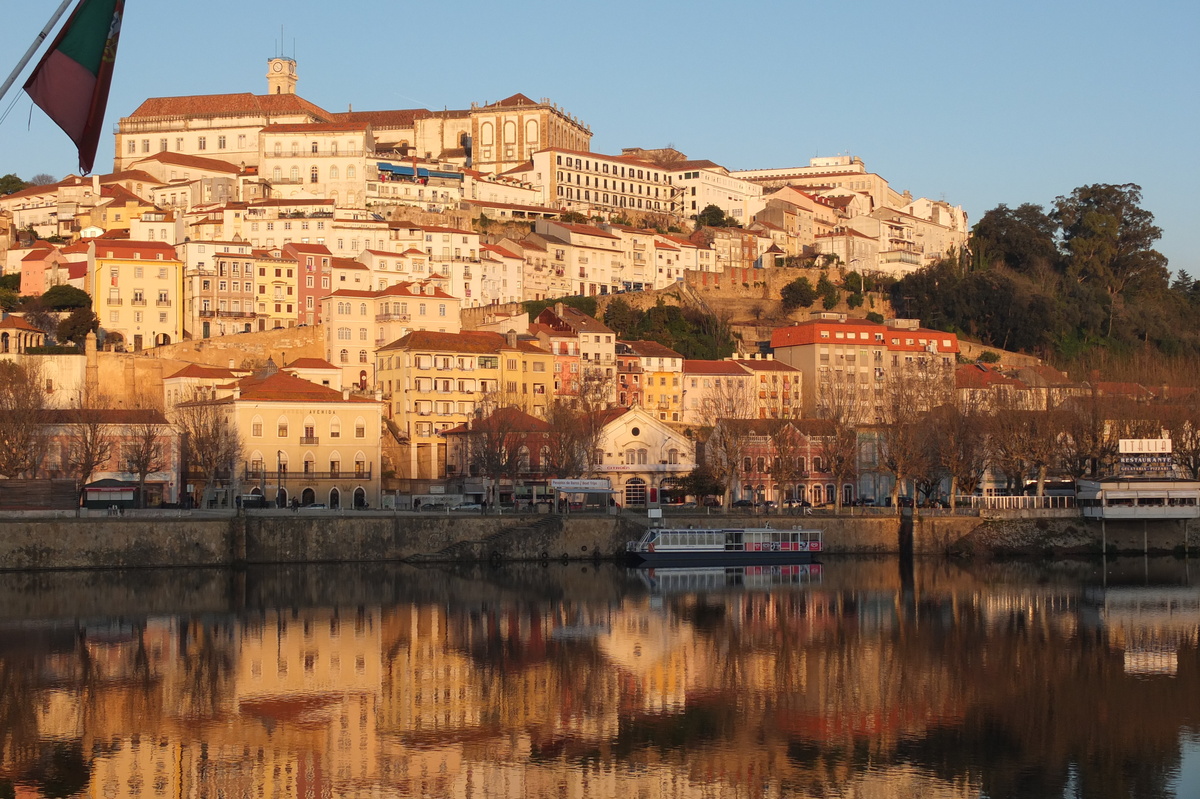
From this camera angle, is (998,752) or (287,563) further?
(287,563)

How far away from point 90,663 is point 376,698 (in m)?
7.51

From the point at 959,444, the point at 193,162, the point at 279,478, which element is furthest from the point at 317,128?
the point at 959,444

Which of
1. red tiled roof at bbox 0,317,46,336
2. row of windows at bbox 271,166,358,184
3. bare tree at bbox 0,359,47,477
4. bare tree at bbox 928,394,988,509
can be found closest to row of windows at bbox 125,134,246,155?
row of windows at bbox 271,166,358,184

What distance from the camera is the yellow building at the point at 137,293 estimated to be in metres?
71.1

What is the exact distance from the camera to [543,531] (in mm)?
50688

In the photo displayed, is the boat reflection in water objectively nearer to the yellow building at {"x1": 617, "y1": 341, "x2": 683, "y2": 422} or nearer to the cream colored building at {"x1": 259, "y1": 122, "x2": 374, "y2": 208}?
the yellow building at {"x1": 617, "y1": 341, "x2": 683, "y2": 422}

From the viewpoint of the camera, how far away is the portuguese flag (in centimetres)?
1254

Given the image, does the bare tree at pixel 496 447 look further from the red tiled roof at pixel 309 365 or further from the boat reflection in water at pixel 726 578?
the red tiled roof at pixel 309 365

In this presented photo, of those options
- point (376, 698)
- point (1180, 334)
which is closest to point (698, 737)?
point (376, 698)

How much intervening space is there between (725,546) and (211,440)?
66.0 ft

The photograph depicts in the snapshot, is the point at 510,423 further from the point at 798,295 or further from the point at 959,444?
the point at 798,295

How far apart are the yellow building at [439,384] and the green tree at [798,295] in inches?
1079

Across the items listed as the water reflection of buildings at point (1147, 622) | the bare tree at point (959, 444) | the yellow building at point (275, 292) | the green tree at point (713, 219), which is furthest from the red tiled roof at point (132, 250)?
the water reflection of buildings at point (1147, 622)

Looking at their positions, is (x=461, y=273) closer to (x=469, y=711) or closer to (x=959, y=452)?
(x=959, y=452)
